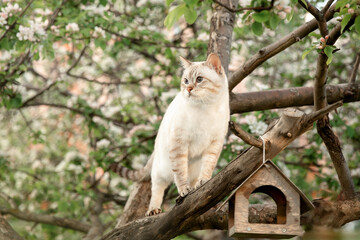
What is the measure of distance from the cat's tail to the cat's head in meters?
1.35

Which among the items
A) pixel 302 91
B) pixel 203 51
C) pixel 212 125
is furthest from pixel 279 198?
pixel 203 51

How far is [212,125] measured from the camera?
12.5 ft

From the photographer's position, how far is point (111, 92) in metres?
8.74

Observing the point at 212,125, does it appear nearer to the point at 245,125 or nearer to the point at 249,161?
the point at 249,161

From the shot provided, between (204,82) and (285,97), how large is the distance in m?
1.26

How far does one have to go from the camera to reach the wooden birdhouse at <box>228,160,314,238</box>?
2990 millimetres

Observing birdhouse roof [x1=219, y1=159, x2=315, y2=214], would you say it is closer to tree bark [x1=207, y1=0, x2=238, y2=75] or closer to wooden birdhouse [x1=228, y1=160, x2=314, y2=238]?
wooden birdhouse [x1=228, y1=160, x2=314, y2=238]

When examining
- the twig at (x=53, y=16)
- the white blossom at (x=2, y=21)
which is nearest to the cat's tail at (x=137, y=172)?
the twig at (x=53, y=16)

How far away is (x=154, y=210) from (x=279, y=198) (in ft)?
4.55

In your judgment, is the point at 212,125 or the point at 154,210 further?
the point at 154,210

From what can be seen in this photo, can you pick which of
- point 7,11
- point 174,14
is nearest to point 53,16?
point 7,11

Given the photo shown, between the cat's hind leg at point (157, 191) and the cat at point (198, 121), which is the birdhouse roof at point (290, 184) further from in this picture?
the cat's hind leg at point (157, 191)

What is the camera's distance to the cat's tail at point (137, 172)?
5055 mm

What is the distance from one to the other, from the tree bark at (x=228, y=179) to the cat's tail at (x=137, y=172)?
1.37 meters
